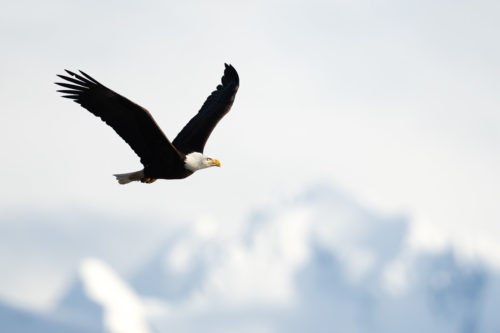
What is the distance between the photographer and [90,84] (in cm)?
2059

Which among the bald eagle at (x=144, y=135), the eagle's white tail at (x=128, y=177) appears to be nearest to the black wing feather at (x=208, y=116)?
the bald eagle at (x=144, y=135)

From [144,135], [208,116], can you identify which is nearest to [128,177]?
[144,135]

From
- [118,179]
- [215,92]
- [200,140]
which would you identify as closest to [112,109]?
[118,179]

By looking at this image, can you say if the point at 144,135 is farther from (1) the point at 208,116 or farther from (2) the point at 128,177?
(1) the point at 208,116

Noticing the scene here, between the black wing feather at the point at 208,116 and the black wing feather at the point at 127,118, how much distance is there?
184 cm

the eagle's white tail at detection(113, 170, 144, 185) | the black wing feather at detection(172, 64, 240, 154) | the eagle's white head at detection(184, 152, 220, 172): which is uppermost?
the black wing feather at detection(172, 64, 240, 154)

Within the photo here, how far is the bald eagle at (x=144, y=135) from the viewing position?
20.7 m

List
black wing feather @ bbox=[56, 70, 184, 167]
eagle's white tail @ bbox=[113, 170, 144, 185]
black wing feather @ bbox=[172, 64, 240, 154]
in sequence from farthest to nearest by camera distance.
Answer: black wing feather @ bbox=[172, 64, 240, 154]
eagle's white tail @ bbox=[113, 170, 144, 185]
black wing feather @ bbox=[56, 70, 184, 167]

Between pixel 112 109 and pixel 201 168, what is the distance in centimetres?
252

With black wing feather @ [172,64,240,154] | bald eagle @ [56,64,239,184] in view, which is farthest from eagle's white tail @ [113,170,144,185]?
black wing feather @ [172,64,240,154]

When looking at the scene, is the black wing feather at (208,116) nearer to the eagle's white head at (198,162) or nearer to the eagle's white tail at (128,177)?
the eagle's white head at (198,162)

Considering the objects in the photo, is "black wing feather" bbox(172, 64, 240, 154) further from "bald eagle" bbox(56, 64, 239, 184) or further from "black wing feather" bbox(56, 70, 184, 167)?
"black wing feather" bbox(56, 70, 184, 167)

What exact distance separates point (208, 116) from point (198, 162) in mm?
2736

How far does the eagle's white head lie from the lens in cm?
2212
